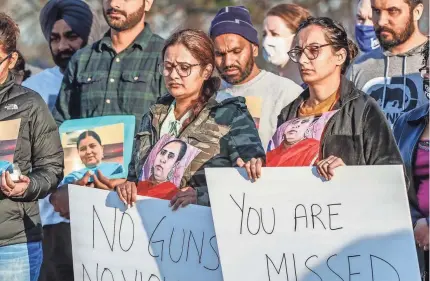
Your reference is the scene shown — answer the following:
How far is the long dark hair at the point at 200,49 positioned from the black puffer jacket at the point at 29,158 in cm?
72

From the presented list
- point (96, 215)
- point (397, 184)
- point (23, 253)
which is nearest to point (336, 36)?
point (397, 184)

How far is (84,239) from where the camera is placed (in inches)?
243

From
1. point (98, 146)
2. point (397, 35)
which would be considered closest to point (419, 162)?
point (397, 35)

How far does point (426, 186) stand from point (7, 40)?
220cm

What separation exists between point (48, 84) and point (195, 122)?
2.68 m

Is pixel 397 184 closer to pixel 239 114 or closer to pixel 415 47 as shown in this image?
pixel 239 114

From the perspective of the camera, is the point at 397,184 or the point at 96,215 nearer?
the point at 397,184

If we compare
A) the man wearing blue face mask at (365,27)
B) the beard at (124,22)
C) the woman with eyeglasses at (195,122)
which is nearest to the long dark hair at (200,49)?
the woman with eyeglasses at (195,122)

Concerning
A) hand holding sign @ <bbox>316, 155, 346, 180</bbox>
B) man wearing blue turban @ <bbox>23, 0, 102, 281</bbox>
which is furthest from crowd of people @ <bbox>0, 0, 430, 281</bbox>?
man wearing blue turban @ <bbox>23, 0, 102, 281</bbox>

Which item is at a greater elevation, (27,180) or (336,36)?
(336,36)

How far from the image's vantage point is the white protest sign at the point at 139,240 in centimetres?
585

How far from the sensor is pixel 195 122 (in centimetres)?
600

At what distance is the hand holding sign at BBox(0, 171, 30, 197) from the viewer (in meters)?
6.05

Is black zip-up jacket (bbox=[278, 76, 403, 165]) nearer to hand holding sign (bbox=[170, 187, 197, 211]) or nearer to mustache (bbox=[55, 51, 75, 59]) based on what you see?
hand holding sign (bbox=[170, 187, 197, 211])
